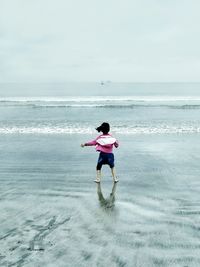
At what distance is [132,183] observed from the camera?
1129 cm

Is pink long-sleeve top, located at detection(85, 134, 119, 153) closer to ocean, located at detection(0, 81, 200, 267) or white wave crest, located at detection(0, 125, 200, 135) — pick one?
ocean, located at detection(0, 81, 200, 267)

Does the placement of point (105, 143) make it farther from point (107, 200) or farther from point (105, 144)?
point (107, 200)

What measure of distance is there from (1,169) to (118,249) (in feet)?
25.7

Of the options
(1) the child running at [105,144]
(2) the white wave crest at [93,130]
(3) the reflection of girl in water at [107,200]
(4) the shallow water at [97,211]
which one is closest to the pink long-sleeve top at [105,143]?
(1) the child running at [105,144]

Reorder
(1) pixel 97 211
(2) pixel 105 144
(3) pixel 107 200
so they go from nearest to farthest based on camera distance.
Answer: (1) pixel 97 211 < (3) pixel 107 200 < (2) pixel 105 144

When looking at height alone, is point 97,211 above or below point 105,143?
below

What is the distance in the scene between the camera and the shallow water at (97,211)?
630 centimetres

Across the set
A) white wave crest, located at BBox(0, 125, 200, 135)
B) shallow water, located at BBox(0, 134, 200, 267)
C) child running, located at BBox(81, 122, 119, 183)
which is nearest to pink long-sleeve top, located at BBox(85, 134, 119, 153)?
child running, located at BBox(81, 122, 119, 183)

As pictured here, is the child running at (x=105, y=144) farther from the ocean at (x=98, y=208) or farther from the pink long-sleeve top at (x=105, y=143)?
the ocean at (x=98, y=208)

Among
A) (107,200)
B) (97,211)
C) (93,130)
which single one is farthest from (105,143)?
(93,130)

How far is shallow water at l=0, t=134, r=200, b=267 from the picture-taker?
6301 millimetres

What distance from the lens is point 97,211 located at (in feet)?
28.1

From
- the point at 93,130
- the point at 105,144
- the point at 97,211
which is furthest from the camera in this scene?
the point at 93,130

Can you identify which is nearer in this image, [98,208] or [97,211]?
[97,211]
